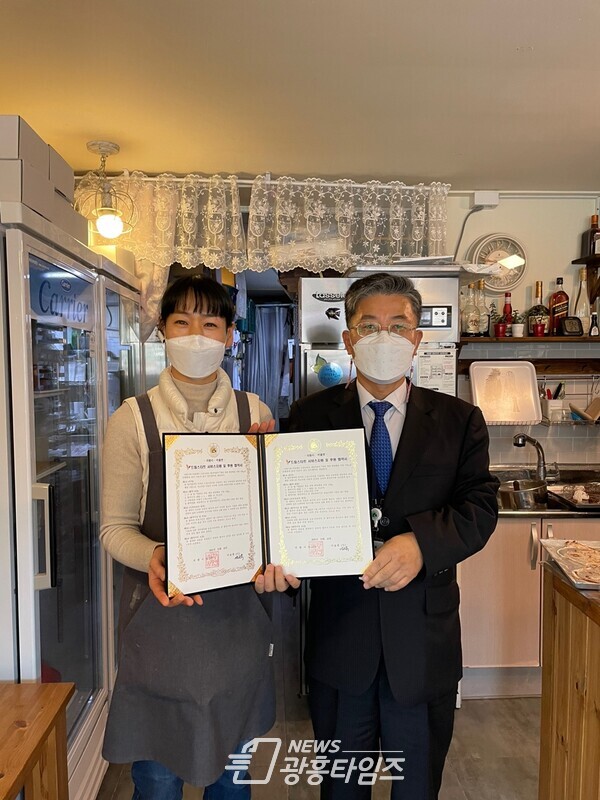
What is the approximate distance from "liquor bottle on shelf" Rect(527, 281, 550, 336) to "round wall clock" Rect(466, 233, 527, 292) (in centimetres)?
14

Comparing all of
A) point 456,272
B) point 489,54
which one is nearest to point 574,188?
point 456,272

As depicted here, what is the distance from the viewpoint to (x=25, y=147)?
4.92 feet

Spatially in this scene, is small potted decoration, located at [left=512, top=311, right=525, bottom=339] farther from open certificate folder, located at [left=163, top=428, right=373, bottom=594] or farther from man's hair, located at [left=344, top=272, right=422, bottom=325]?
open certificate folder, located at [left=163, top=428, right=373, bottom=594]

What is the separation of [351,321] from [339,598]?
71cm

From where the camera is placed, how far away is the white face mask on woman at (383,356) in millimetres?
1397

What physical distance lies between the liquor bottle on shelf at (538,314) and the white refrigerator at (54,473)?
228 centimetres

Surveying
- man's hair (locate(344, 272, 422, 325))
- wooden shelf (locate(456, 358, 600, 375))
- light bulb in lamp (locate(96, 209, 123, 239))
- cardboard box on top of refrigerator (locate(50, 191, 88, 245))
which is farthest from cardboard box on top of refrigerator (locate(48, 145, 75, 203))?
wooden shelf (locate(456, 358, 600, 375))

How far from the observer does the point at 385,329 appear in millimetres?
1433

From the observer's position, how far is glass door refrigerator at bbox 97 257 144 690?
7.29 feet

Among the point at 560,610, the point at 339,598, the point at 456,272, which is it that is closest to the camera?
the point at 339,598

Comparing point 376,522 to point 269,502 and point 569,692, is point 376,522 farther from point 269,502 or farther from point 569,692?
point 569,692

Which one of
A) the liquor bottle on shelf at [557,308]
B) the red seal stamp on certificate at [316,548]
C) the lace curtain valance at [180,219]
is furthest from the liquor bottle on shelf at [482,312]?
the red seal stamp on certificate at [316,548]

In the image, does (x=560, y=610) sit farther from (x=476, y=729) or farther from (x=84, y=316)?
(x=84, y=316)

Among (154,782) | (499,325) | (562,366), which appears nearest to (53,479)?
(154,782)
